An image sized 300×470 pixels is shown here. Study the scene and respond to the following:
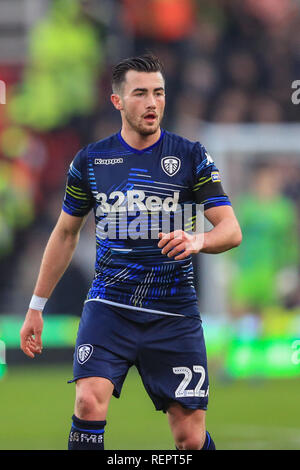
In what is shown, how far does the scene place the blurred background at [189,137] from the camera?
13.6 metres

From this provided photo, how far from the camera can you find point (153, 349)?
5914 millimetres

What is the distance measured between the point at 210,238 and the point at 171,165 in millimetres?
606

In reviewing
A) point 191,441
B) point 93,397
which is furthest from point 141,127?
point 191,441

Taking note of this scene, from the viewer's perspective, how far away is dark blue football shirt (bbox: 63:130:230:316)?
19.4 feet

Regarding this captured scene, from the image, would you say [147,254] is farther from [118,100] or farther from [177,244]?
[118,100]

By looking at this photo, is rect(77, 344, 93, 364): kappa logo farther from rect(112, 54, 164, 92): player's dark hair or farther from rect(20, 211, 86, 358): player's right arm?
rect(112, 54, 164, 92): player's dark hair

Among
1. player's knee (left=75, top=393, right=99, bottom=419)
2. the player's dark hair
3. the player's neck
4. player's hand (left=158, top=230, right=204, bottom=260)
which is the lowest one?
player's knee (left=75, top=393, right=99, bottom=419)

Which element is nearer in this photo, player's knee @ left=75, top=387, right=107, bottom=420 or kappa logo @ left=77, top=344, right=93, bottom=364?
player's knee @ left=75, top=387, right=107, bottom=420

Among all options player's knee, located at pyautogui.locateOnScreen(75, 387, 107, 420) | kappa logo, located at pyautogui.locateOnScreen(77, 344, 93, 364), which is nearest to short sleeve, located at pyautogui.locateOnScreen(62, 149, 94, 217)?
kappa logo, located at pyautogui.locateOnScreen(77, 344, 93, 364)

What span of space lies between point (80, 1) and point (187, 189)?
31.0ft

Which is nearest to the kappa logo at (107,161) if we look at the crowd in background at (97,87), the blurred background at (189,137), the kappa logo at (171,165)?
the kappa logo at (171,165)

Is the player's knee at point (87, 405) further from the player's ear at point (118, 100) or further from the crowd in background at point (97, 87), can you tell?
the crowd in background at point (97, 87)

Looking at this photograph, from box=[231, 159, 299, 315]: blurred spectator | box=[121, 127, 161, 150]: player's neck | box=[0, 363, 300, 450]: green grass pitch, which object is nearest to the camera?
box=[121, 127, 161, 150]: player's neck

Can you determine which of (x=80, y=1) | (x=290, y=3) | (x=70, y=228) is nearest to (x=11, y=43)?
(x=80, y=1)
